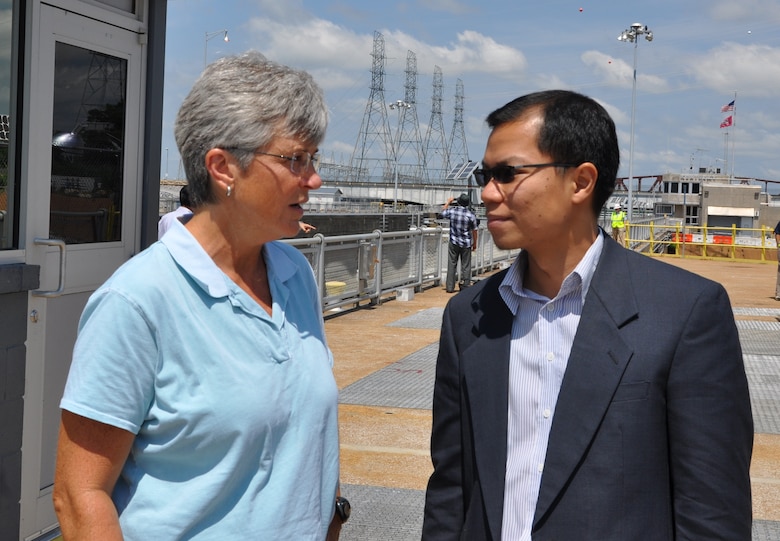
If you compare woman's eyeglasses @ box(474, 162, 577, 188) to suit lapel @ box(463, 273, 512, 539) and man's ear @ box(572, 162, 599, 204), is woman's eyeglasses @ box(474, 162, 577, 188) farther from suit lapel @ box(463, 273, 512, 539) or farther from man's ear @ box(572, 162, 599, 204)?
suit lapel @ box(463, 273, 512, 539)

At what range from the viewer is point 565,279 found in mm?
2252

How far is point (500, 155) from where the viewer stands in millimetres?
2301

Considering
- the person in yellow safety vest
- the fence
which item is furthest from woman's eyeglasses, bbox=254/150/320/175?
the fence

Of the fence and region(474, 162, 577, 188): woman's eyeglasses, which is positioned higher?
region(474, 162, 577, 188): woman's eyeglasses

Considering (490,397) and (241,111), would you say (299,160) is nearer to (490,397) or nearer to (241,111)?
(241,111)

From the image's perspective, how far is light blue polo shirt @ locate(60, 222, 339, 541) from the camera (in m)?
1.94

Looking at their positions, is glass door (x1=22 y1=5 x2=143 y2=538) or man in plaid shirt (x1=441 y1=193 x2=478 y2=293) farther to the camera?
man in plaid shirt (x1=441 y1=193 x2=478 y2=293)

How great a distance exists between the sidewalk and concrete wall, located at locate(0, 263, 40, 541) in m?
1.80

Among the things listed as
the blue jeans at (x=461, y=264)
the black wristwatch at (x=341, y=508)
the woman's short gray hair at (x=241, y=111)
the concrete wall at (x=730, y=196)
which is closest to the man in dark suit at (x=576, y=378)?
the black wristwatch at (x=341, y=508)

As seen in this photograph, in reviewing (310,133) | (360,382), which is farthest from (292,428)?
(360,382)

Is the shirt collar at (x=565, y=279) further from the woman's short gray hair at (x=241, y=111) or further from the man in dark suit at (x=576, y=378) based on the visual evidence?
the woman's short gray hair at (x=241, y=111)

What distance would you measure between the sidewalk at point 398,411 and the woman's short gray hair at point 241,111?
3154mm

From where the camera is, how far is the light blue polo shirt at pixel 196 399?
194 cm

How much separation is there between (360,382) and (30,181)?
5.35m
